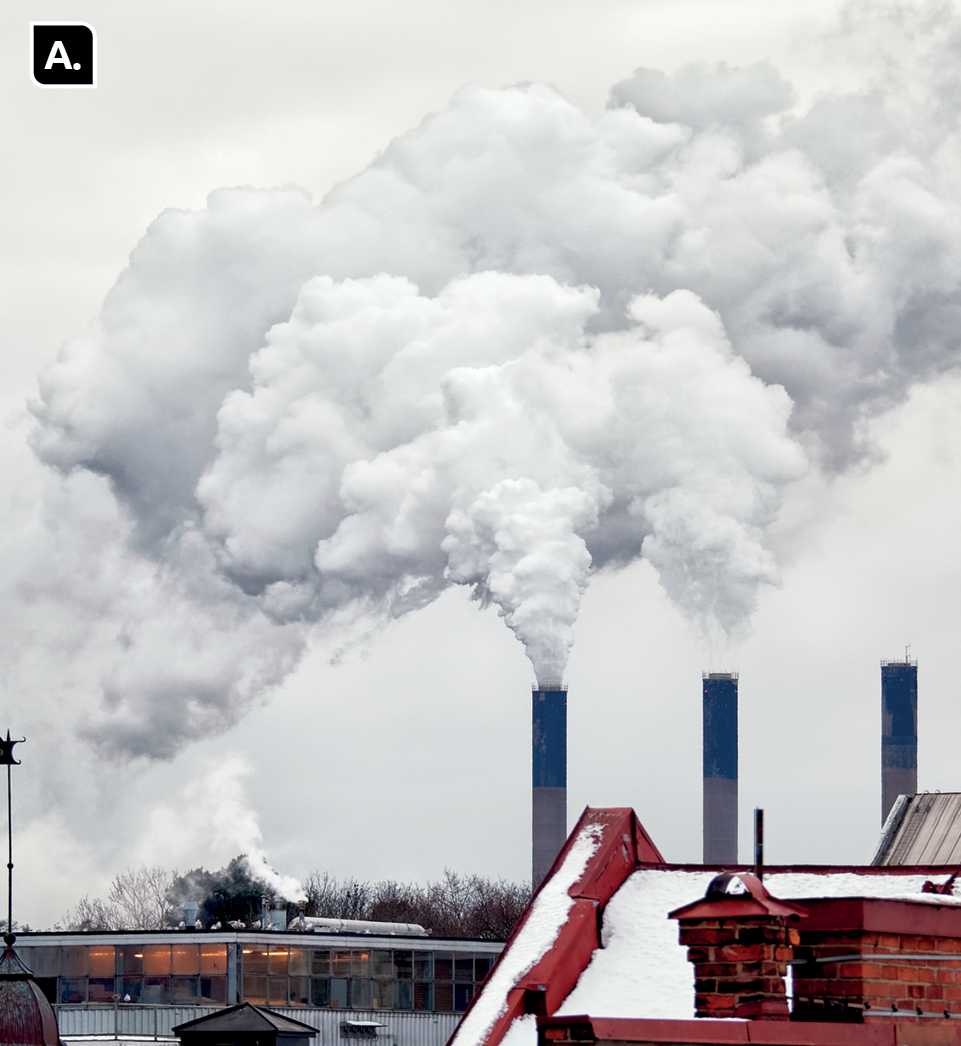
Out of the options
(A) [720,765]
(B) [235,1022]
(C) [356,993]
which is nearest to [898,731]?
(A) [720,765]

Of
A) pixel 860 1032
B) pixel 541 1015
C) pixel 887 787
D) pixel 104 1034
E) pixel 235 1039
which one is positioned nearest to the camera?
pixel 860 1032

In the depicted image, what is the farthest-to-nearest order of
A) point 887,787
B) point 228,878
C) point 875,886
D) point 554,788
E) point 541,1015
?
point 887,787 < point 554,788 < point 228,878 < point 875,886 < point 541,1015

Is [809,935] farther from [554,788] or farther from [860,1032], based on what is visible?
[554,788]

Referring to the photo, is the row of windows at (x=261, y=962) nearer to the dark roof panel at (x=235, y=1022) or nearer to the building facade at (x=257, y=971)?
the building facade at (x=257, y=971)

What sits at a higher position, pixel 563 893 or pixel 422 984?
pixel 563 893

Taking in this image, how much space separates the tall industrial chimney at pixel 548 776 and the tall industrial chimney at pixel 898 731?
79.8ft

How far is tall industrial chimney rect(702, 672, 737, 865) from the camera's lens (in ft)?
382

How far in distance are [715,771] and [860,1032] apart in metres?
108

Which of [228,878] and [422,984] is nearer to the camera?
[422,984]

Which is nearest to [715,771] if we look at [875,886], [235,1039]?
[235,1039]

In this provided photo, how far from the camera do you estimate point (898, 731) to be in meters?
126

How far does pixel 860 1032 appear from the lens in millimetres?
10984

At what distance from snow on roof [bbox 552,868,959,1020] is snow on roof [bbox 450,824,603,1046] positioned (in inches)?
13.5

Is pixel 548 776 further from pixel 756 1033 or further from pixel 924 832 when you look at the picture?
pixel 756 1033
